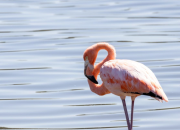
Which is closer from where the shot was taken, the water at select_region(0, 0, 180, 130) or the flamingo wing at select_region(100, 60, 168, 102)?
the flamingo wing at select_region(100, 60, 168, 102)

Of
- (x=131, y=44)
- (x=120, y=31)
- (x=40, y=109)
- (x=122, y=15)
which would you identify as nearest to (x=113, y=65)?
(x=40, y=109)

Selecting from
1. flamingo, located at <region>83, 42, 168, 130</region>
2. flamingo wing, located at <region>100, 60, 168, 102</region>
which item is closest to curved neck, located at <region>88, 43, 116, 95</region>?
flamingo, located at <region>83, 42, 168, 130</region>

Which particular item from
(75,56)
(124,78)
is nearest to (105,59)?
(124,78)

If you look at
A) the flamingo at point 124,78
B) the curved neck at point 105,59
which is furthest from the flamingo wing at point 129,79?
the curved neck at point 105,59

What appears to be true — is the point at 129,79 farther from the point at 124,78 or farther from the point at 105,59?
the point at 105,59

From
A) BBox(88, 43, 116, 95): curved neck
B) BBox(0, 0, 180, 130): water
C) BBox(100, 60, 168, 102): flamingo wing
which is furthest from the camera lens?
BBox(0, 0, 180, 130): water

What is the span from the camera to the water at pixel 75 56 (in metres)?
8.27

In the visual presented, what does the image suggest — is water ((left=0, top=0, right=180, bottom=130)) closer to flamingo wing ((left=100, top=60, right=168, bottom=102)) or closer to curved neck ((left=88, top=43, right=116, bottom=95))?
curved neck ((left=88, top=43, right=116, bottom=95))

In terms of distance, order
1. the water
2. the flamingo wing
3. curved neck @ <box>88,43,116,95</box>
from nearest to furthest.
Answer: the flamingo wing
curved neck @ <box>88,43,116,95</box>
the water

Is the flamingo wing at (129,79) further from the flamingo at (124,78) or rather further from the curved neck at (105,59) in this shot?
the curved neck at (105,59)

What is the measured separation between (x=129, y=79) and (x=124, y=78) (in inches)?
3.3

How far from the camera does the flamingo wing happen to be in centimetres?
655

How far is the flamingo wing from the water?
3.40 feet

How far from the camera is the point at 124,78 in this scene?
676 cm
